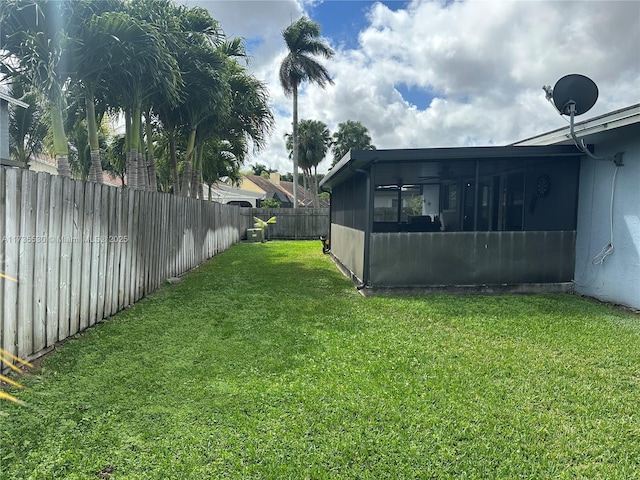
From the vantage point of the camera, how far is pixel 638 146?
5430mm

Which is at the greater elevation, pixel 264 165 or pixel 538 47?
pixel 264 165

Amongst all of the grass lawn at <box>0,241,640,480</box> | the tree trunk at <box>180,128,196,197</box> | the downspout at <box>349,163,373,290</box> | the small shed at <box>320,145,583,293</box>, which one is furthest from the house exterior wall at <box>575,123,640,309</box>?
the tree trunk at <box>180,128,196,197</box>

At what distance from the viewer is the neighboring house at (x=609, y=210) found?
551cm

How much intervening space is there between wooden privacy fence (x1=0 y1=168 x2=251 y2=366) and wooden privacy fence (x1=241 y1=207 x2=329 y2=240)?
13462mm

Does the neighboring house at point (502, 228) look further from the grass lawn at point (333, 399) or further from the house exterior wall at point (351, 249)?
the grass lawn at point (333, 399)

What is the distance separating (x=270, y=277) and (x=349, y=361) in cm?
477

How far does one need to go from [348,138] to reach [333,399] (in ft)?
108

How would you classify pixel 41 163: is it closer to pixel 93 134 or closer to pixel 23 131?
pixel 23 131

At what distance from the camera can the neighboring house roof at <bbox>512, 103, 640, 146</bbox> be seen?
16.3ft

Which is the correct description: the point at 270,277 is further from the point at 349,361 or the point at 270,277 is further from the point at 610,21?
the point at 610,21

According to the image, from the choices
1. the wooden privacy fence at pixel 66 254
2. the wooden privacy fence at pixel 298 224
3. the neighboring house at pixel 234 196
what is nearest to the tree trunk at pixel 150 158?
the wooden privacy fence at pixel 66 254

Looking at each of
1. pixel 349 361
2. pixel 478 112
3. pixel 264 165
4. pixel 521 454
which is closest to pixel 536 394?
pixel 521 454

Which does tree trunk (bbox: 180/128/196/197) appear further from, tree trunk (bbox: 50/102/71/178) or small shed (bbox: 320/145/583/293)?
small shed (bbox: 320/145/583/293)

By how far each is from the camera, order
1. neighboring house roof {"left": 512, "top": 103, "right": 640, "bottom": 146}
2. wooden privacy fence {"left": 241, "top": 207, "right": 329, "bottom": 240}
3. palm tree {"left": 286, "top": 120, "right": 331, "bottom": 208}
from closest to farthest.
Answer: neighboring house roof {"left": 512, "top": 103, "right": 640, "bottom": 146} < wooden privacy fence {"left": 241, "top": 207, "right": 329, "bottom": 240} < palm tree {"left": 286, "top": 120, "right": 331, "bottom": 208}
